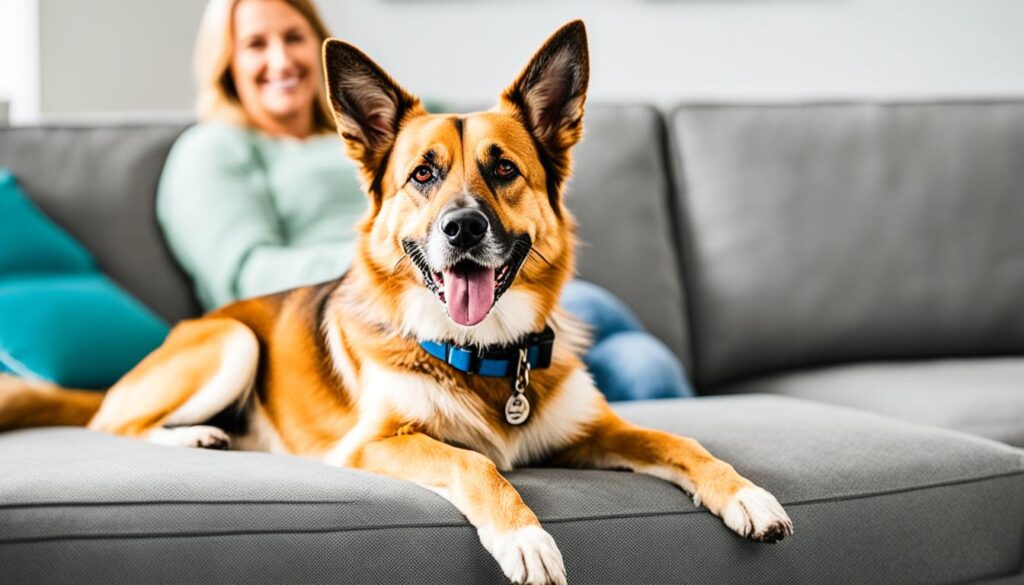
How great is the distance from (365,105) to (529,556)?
0.82 meters

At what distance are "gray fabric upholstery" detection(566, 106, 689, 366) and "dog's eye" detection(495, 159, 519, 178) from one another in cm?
88

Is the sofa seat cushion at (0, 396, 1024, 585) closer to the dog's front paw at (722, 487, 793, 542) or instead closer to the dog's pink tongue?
the dog's front paw at (722, 487, 793, 542)

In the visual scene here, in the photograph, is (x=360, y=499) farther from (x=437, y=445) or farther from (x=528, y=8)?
(x=528, y=8)

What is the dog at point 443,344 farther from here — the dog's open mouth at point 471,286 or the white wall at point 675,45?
the white wall at point 675,45

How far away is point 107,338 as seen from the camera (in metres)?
1.98

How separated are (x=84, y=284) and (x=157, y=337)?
186mm

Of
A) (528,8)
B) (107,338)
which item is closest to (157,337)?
(107,338)

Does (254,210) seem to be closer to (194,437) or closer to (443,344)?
(194,437)

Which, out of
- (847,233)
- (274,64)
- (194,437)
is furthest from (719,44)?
(194,437)

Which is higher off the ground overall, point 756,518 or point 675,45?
point 675,45

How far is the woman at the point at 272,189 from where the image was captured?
2225 mm

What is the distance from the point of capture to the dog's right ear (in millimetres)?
1554

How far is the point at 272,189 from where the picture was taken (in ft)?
8.02

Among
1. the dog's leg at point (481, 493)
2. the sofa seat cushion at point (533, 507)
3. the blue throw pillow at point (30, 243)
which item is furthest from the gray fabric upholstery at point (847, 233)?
the blue throw pillow at point (30, 243)
